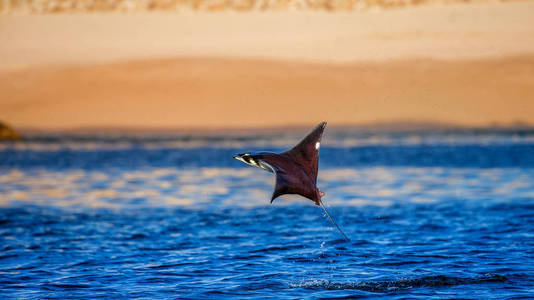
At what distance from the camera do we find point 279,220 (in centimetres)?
2369

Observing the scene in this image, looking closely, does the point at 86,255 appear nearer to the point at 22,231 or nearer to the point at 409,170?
the point at 22,231

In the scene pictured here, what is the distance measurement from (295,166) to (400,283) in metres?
3.16

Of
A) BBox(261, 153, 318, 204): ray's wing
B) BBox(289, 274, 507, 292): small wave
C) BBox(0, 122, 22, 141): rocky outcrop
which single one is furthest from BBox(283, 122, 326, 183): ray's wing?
BBox(0, 122, 22, 141): rocky outcrop

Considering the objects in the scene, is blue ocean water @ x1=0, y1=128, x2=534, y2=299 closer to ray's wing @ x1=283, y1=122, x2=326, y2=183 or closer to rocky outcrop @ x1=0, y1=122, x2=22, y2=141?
ray's wing @ x1=283, y1=122, x2=326, y2=183

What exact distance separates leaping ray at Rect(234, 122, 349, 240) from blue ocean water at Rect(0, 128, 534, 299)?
1.84 meters

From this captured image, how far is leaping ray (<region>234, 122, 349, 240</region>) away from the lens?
14.6 meters

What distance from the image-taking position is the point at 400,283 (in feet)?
47.0

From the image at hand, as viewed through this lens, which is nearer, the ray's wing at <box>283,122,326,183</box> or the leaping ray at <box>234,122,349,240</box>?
the leaping ray at <box>234,122,349,240</box>

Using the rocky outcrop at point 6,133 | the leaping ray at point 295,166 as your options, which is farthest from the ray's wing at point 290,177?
the rocky outcrop at point 6,133

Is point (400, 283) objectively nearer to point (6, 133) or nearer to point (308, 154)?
point (308, 154)

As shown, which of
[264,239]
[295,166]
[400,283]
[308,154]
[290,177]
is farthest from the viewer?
[264,239]

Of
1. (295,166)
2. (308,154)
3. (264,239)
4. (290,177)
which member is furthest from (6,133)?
(290,177)

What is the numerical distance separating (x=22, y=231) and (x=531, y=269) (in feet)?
46.8

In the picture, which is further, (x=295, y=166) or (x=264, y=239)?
(x=264, y=239)
